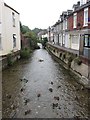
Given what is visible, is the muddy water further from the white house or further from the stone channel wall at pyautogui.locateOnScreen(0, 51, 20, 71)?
the white house

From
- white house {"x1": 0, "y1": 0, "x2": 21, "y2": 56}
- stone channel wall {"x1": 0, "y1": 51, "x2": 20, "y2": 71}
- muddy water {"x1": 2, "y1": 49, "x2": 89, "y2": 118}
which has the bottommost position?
muddy water {"x1": 2, "y1": 49, "x2": 89, "y2": 118}

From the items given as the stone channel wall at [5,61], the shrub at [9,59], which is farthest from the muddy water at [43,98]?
the shrub at [9,59]

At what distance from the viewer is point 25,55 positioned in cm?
3158

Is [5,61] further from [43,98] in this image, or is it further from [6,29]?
[43,98]

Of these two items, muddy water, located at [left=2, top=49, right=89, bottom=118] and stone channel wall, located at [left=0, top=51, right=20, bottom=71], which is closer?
muddy water, located at [left=2, top=49, right=89, bottom=118]

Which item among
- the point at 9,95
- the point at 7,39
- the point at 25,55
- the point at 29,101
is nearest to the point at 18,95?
the point at 9,95

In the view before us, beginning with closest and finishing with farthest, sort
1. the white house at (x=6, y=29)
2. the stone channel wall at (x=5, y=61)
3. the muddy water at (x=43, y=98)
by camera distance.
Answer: the muddy water at (x=43, y=98) < the stone channel wall at (x=5, y=61) < the white house at (x=6, y=29)

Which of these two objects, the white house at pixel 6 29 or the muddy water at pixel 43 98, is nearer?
the muddy water at pixel 43 98

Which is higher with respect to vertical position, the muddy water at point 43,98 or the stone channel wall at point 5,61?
the stone channel wall at point 5,61

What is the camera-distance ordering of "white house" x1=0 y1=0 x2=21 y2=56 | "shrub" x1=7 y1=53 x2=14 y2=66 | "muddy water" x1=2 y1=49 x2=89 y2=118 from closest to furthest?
1. "muddy water" x1=2 y1=49 x2=89 y2=118
2. "white house" x1=0 y1=0 x2=21 y2=56
3. "shrub" x1=7 y1=53 x2=14 y2=66

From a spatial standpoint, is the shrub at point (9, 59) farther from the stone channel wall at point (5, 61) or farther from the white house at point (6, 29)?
the white house at point (6, 29)

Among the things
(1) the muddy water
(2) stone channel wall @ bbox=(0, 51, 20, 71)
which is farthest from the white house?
(1) the muddy water

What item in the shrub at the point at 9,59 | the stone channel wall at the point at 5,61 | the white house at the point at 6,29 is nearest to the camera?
the stone channel wall at the point at 5,61

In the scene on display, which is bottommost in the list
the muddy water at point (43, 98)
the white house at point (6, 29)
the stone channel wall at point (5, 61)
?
the muddy water at point (43, 98)
